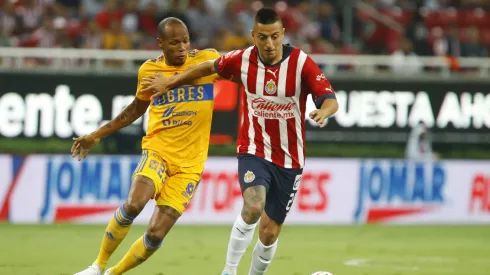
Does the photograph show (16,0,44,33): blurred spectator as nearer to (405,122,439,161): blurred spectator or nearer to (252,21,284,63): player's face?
Answer: (405,122,439,161): blurred spectator

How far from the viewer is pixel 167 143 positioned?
8.45 metres

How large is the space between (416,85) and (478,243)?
4271 millimetres

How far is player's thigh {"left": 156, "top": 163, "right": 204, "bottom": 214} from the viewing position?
8.19 metres

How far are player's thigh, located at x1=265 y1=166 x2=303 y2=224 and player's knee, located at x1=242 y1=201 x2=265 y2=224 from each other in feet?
0.95

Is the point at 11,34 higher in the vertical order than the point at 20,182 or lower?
higher

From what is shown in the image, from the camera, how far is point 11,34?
1786 centimetres

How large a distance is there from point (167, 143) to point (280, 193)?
1.15m

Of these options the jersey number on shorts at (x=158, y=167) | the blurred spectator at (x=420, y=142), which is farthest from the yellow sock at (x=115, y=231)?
the blurred spectator at (x=420, y=142)

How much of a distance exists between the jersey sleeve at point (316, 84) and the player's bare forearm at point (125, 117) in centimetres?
160

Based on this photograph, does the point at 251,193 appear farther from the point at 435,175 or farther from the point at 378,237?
the point at 435,175

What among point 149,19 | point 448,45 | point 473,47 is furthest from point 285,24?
point 473,47

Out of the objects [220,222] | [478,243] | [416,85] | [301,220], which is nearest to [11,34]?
[220,222]

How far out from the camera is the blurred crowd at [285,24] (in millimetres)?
17953

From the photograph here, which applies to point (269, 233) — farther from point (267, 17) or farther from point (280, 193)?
point (267, 17)
